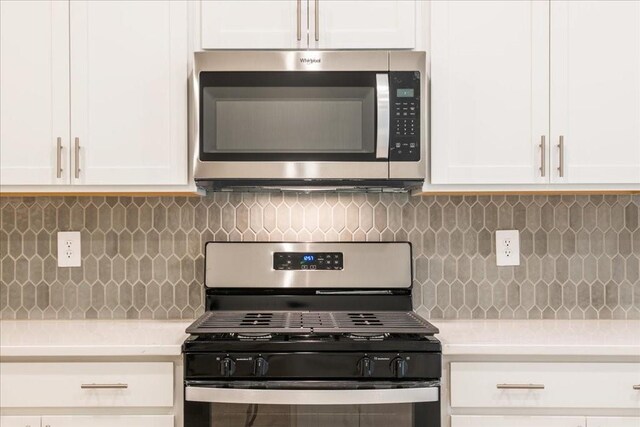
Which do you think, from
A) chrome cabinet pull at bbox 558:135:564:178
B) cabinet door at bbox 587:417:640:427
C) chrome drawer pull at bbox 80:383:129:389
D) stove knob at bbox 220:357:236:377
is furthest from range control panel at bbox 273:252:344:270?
cabinet door at bbox 587:417:640:427

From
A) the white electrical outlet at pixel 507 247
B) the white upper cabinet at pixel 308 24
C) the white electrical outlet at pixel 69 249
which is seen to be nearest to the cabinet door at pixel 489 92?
the white upper cabinet at pixel 308 24

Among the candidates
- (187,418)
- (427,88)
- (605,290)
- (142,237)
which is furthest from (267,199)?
(605,290)

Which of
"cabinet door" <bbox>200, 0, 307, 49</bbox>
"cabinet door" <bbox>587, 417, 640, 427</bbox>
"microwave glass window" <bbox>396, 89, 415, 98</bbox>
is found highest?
"cabinet door" <bbox>200, 0, 307, 49</bbox>

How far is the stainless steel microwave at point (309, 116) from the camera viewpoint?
192cm

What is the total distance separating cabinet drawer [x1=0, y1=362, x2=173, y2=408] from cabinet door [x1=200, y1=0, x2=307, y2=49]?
3.41ft

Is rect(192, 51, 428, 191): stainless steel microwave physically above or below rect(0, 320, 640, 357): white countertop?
above

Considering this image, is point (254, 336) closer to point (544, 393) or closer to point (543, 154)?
point (544, 393)

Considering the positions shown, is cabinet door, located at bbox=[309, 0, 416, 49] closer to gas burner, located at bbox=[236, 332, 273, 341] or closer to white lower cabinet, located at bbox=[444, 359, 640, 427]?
gas burner, located at bbox=[236, 332, 273, 341]

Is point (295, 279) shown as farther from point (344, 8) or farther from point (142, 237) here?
point (344, 8)

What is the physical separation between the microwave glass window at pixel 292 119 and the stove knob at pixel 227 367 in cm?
66

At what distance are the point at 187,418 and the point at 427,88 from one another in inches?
48.9

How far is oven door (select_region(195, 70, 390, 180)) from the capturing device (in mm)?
1924

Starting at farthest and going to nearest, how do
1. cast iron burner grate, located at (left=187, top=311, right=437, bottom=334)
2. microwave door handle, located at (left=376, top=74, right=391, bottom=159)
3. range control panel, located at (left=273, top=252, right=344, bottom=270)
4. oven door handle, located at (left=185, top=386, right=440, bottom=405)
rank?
range control panel, located at (left=273, top=252, right=344, bottom=270) → microwave door handle, located at (left=376, top=74, right=391, bottom=159) → cast iron burner grate, located at (left=187, top=311, right=437, bottom=334) → oven door handle, located at (left=185, top=386, right=440, bottom=405)

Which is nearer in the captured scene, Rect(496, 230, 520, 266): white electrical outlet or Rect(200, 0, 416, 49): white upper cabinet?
Rect(200, 0, 416, 49): white upper cabinet
